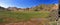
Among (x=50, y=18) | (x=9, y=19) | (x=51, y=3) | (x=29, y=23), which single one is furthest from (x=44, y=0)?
(x=9, y=19)

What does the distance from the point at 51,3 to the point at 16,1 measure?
91cm

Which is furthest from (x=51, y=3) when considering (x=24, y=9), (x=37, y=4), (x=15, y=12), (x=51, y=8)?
(x=15, y=12)

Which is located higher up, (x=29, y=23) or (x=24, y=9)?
(x=24, y=9)

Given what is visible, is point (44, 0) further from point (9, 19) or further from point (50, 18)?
point (9, 19)

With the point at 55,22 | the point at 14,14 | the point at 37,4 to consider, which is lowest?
the point at 55,22

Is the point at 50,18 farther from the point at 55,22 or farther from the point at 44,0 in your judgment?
the point at 44,0

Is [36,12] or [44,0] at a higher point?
[44,0]

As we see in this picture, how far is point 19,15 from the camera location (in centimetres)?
333

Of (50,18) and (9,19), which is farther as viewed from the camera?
(50,18)

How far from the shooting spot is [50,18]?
3527 mm

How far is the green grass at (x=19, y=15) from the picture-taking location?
3225 mm

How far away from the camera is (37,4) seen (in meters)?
3.45

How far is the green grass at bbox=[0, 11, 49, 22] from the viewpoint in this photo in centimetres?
322

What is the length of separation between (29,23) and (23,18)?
192 millimetres
